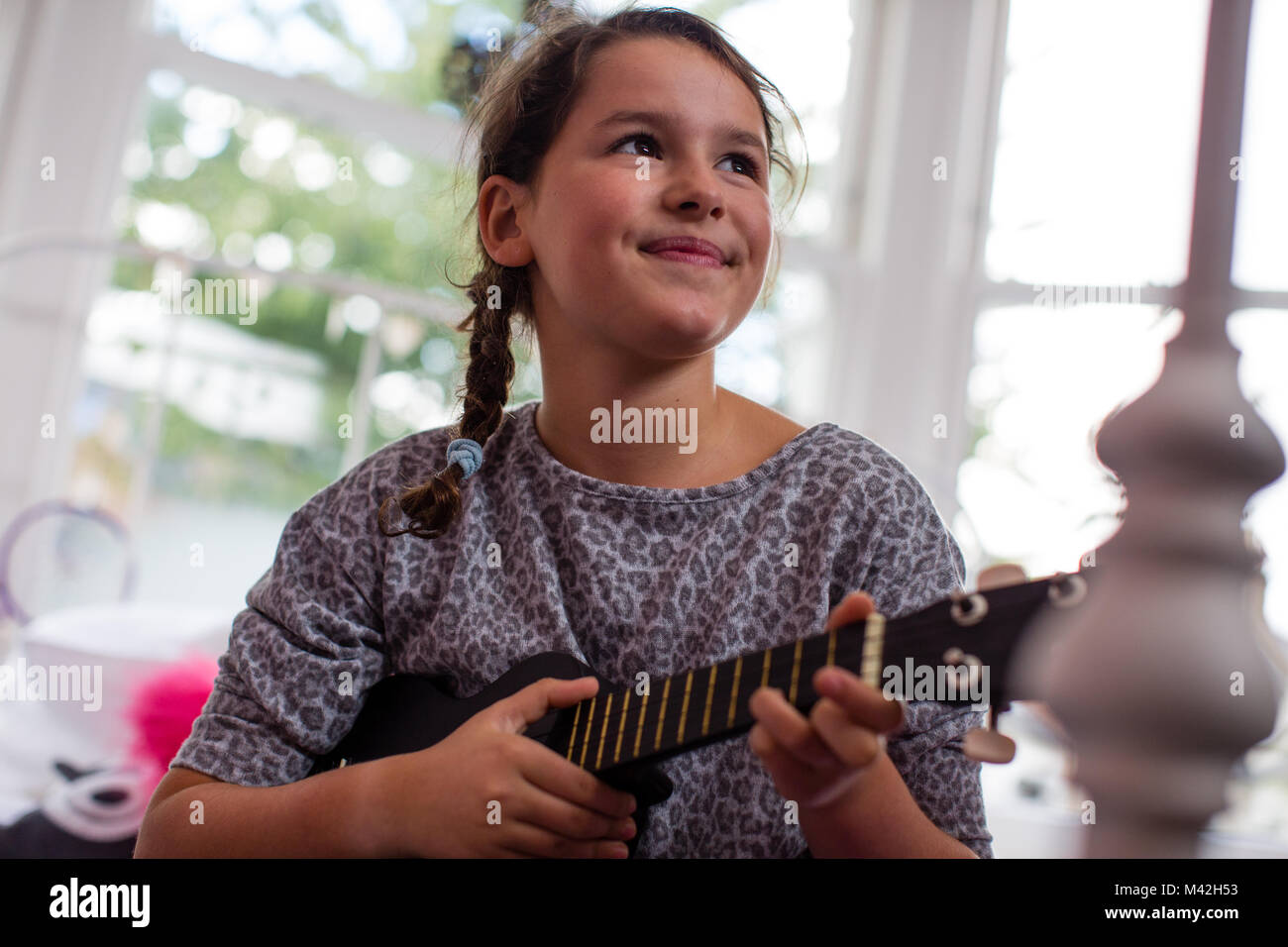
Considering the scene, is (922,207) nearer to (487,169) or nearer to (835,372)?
(835,372)

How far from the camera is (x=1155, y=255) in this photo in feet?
7.37

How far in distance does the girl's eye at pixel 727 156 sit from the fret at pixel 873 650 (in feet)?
1.75

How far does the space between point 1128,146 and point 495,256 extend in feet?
6.13

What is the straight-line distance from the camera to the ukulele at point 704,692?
1.53 ft

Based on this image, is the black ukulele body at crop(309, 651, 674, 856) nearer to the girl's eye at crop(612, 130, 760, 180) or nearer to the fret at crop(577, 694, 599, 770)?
the fret at crop(577, 694, 599, 770)

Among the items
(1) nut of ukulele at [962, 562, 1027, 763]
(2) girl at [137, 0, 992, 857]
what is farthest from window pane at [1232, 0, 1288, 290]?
(1) nut of ukulele at [962, 562, 1027, 763]

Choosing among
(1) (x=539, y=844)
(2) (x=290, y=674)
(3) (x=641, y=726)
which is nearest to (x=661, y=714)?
(3) (x=641, y=726)

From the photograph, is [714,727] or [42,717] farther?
[42,717]

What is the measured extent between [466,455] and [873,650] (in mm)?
504

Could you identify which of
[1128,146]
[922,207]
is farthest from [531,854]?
[1128,146]

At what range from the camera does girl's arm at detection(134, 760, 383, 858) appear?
2.32 ft

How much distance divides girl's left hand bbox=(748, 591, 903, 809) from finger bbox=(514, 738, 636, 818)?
0.47ft

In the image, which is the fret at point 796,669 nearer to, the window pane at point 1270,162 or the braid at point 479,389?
the braid at point 479,389

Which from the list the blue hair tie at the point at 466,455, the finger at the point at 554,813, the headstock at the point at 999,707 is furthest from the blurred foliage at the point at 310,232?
the headstock at the point at 999,707
